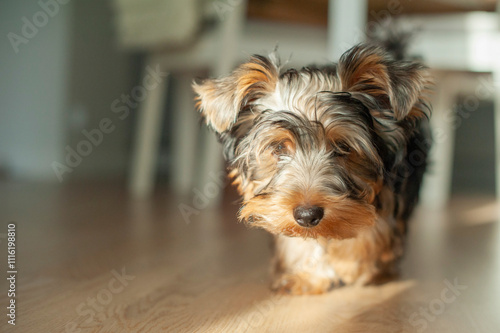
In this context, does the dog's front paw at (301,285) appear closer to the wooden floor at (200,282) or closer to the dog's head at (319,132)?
the wooden floor at (200,282)

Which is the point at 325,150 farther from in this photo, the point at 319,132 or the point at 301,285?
the point at 301,285

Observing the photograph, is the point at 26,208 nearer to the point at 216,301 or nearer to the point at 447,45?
the point at 216,301

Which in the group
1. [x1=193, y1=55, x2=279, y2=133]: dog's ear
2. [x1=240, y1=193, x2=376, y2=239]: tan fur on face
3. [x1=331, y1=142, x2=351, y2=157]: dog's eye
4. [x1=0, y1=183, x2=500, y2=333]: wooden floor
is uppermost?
[x1=193, y1=55, x2=279, y2=133]: dog's ear

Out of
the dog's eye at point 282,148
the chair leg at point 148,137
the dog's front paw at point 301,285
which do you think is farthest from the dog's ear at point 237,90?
the chair leg at point 148,137

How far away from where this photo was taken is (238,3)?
11.2ft

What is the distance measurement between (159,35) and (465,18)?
6.99ft

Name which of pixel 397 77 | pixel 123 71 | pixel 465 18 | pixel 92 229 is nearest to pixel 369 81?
pixel 397 77

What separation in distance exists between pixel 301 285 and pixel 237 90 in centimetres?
68

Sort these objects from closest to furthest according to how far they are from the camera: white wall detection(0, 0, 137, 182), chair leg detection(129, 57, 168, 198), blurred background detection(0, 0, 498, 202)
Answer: blurred background detection(0, 0, 498, 202)
chair leg detection(129, 57, 168, 198)
white wall detection(0, 0, 137, 182)

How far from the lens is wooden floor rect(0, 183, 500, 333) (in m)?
1.37

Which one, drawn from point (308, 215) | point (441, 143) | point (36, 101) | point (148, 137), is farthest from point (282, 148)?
point (36, 101)

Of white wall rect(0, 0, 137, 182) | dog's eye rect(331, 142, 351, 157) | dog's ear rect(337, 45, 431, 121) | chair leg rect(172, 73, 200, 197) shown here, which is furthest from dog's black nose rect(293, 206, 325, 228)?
white wall rect(0, 0, 137, 182)

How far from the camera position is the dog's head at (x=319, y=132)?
4.64ft

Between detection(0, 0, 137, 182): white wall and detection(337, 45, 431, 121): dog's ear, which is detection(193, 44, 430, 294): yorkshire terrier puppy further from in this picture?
detection(0, 0, 137, 182): white wall
